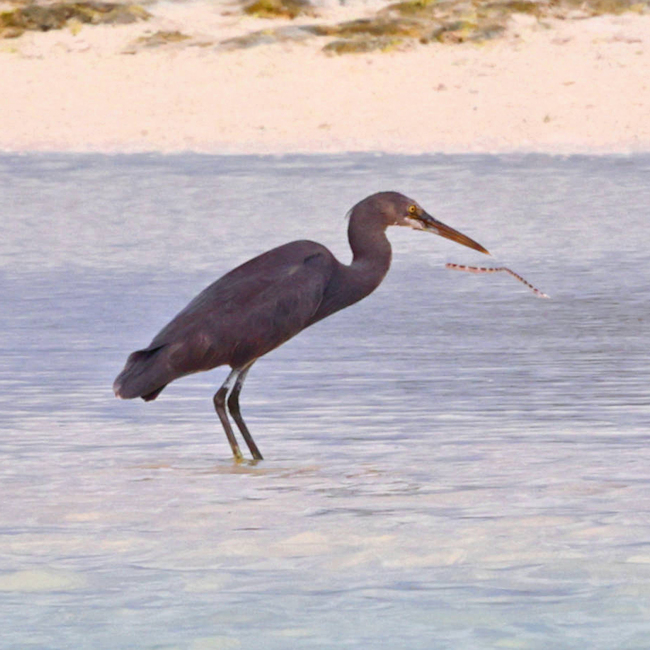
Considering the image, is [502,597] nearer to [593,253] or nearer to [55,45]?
[593,253]

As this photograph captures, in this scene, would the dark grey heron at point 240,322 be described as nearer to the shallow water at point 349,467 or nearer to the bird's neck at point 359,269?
the bird's neck at point 359,269

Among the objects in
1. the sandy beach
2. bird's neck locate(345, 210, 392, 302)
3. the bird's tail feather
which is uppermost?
bird's neck locate(345, 210, 392, 302)

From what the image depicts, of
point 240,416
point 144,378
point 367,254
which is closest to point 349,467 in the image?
point 240,416

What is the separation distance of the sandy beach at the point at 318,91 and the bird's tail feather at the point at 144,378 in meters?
15.2

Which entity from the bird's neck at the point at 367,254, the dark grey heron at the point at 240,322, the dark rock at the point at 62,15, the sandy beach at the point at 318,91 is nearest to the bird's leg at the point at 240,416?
the dark grey heron at the point at 240,322

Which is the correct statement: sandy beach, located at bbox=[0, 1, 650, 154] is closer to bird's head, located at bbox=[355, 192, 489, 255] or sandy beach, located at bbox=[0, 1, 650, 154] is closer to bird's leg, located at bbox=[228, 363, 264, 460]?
bird's head, located at bbox=[355, 192, 489, 255]

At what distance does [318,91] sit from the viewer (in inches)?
953

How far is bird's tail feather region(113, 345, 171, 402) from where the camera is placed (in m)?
6.58

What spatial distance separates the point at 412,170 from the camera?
19.9m

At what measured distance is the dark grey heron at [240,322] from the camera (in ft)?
21.9

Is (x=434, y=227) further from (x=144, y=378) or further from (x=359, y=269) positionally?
(x=144, y=378)

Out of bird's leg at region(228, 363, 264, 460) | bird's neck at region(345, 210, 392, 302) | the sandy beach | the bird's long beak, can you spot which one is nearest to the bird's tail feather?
bird's leg at region(228, 363, 264, 460)

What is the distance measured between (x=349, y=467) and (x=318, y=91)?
18.2 metres

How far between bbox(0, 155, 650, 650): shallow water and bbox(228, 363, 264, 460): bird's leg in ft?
0.22
